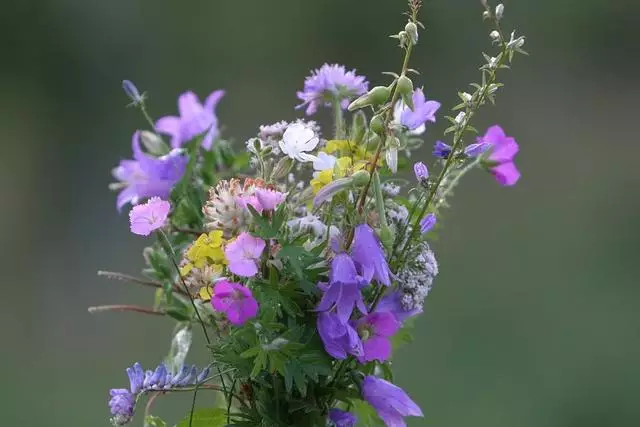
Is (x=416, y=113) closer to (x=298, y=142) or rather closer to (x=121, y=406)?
(x=298, y=142)

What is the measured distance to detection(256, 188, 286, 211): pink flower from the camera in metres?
0.59

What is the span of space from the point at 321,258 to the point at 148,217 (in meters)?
0.13

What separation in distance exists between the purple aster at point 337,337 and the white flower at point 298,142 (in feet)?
0.37

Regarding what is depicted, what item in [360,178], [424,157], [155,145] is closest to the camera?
[360,178]

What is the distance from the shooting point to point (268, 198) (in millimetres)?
591

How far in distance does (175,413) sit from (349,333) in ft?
5.49

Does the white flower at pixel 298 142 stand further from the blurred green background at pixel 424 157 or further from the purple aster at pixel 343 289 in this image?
the blurred green background at pixel 424 157

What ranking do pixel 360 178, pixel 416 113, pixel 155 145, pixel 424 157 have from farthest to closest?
pixel 424 157, pixel 155 145, pixel 416 113, pixel 360 178

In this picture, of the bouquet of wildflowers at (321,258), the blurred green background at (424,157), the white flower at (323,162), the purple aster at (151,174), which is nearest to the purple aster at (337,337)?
the bouquet of wildflowers at (321,258)

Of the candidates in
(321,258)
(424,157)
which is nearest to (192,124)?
(321,258)

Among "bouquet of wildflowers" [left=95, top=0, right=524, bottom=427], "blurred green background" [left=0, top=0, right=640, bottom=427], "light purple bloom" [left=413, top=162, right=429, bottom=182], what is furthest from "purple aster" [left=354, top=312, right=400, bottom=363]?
"blurred green background" [left=0, top=0, right=640, bottom=427]

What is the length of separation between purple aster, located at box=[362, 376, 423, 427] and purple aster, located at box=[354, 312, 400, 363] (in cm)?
3

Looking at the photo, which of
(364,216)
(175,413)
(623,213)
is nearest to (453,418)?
(175,413)

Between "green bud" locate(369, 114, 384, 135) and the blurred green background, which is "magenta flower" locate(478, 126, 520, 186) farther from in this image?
the blurred green background
